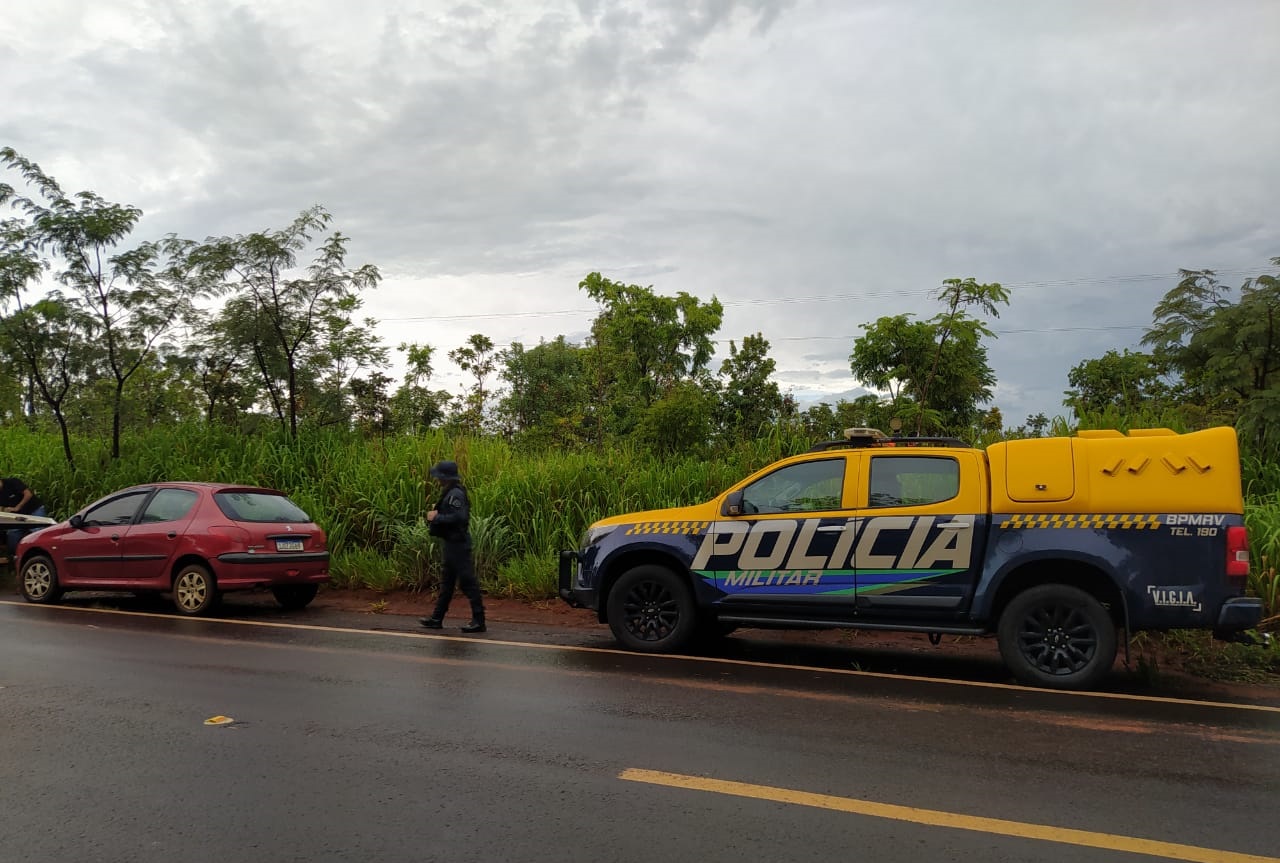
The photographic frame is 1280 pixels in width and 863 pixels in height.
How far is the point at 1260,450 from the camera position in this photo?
1086 centimetres

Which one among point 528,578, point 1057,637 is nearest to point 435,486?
point 528,578

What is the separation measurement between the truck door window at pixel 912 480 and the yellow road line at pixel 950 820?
3.57 metres

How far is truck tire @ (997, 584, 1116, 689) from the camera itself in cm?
698

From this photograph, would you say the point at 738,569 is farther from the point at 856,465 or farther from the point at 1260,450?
the point at 1260,450

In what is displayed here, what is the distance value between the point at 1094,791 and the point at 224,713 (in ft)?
16.8

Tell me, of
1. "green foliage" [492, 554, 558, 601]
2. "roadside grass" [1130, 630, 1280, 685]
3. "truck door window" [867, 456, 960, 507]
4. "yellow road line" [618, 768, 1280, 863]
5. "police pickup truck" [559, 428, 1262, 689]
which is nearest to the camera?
"yellow road line" [618, 768, 1280, 863]

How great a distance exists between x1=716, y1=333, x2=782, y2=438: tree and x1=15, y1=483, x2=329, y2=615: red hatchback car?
30.1 ft

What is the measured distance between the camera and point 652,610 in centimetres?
854

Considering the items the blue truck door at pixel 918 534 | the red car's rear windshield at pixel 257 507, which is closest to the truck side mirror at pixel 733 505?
the blue truck door at pixel 918 534

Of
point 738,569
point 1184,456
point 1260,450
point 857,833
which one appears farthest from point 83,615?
point 1260,450

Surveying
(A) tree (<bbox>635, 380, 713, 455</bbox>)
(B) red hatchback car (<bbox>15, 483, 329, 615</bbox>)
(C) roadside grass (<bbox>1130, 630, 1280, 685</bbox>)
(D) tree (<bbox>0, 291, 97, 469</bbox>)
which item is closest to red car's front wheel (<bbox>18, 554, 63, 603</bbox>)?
(B) red hatchback car (<bbox>15, 483, 329, 615</bbox>)

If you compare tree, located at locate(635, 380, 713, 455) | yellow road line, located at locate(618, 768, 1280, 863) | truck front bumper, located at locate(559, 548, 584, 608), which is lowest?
yellow road line, located at locate(618, 768, 1280, 863)

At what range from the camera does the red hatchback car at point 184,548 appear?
10977mm

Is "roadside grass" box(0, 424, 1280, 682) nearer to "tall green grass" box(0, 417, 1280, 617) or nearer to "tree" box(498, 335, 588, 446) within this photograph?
"tall green grass" box(0, 417, 1280, 617)
